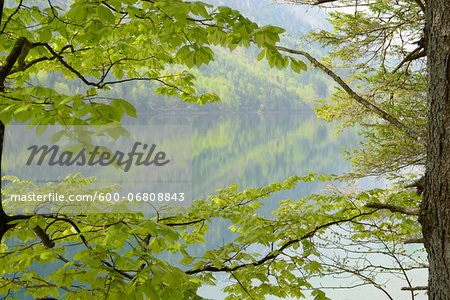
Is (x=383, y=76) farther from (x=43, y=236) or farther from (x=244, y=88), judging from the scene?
(x=244, y=88)

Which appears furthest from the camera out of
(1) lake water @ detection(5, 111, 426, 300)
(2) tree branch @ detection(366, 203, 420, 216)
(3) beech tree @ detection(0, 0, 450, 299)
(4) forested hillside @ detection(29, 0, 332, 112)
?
(4) forested hillside @ detection(29, 0, 332, 112)

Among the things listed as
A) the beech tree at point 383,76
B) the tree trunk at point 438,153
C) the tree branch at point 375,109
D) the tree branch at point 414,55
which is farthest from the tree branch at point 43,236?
the tree branch at point 414,55

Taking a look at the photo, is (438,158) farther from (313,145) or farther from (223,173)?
(313,145)

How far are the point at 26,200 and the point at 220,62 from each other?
395 ft

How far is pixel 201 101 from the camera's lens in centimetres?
409

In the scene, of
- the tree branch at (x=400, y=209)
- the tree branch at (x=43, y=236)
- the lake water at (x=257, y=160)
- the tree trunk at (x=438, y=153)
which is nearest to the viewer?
the tree branch at (x=43, y=236)

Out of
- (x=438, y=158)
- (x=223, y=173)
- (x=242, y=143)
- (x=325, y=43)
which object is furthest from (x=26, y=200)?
(x=242, y=143)

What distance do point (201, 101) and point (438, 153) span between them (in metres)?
2.31

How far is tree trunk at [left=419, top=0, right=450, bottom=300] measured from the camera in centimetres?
275

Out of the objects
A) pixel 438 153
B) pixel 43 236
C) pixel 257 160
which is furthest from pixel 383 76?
pixel 257 160

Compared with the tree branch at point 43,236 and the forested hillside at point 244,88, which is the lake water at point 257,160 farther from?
the forested hillside at point 244,88

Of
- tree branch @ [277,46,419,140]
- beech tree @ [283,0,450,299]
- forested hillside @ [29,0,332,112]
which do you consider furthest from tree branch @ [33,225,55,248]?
forested hillside @ [29,0,332,112]

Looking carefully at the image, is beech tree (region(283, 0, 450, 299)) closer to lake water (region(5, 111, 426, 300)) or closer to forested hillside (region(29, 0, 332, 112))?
lake water (region(5, 111, 426, 300))

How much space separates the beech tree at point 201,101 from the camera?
170cm
